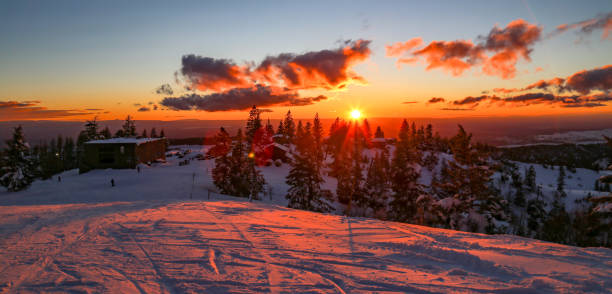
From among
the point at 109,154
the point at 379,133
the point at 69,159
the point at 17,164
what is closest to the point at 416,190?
the point at 109,154

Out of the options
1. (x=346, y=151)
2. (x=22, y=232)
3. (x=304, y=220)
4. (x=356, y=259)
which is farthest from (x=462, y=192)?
(x=346, y=151)

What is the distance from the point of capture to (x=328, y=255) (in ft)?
21.8

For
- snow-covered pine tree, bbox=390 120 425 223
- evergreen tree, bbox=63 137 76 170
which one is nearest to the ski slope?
snow-covered pine tree, bbox=390 120 425 223

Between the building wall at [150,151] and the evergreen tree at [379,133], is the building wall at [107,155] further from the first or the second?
the evergreen tree at [379,133]

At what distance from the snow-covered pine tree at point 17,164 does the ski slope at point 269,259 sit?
38.1 metres

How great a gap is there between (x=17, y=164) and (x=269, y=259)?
50270mm

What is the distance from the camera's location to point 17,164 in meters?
37.3

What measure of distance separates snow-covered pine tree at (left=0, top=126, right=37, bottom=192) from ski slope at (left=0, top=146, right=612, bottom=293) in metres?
38.1

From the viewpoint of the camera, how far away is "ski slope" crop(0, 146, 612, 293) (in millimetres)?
4949

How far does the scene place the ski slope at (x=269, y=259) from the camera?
4.95m

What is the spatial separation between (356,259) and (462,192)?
1651 centimetres

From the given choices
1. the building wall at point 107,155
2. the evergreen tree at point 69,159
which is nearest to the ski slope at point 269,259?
the building wall at point 107,155

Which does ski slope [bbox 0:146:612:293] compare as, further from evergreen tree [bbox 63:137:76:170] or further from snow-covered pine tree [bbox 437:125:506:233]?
evergreen tree [bbox 63:137:76:170]

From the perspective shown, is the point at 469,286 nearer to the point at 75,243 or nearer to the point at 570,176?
the point at 75,243
